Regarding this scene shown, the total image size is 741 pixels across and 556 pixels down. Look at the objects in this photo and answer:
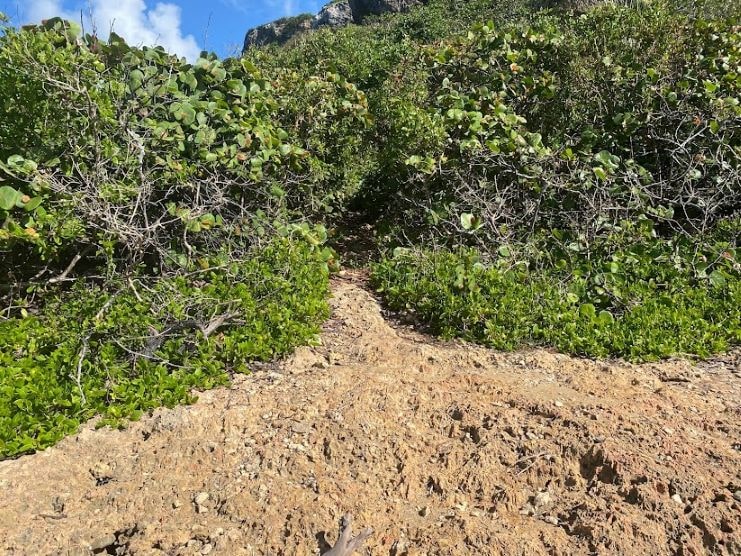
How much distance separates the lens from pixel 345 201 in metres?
5.70

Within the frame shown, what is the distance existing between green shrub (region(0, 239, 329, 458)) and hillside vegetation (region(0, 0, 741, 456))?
15 millimetres

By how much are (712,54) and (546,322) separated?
9.98 feet

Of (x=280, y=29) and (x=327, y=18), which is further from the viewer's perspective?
(x=280, y=29)

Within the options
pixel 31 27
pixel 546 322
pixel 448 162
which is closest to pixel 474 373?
pixel 546 322

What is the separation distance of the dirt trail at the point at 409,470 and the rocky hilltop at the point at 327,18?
61.2 ft

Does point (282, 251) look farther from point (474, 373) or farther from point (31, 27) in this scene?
point (31, 27)

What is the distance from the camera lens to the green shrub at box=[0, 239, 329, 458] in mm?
2814

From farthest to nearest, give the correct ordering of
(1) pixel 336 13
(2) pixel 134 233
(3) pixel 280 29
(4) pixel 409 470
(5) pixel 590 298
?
(3) pixel 280 29 → (1) pixel 336 13 → (5) pixel 590 298 → (2) pixel 134 233 → (4) pixel 409 470

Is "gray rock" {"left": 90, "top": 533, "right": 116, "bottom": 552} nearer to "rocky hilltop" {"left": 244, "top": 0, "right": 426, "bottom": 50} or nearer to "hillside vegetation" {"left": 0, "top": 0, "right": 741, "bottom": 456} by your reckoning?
"hillside vegetation" {"left": 0, "top": 0, "right": 741, "bottom": 456}

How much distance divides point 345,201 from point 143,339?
282 cm

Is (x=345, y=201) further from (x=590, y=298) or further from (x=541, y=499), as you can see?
(x=541, y=499)

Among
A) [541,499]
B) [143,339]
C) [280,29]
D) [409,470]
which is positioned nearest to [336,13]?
[280,29]

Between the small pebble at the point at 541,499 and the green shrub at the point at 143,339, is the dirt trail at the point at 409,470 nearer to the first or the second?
the small pebble at the point at 541,499

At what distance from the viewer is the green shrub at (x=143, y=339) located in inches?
111
